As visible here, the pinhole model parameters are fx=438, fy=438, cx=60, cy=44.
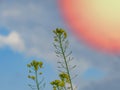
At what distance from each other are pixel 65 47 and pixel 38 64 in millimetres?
5134

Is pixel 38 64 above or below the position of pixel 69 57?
A: above

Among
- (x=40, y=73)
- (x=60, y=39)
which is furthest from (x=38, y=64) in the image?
(x=60, y=39)

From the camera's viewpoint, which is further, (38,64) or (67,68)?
(38,64)

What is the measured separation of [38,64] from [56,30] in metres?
4.76

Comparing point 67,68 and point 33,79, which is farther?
point 33,79

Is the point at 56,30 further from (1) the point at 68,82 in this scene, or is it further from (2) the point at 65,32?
(1) the point at 68,82

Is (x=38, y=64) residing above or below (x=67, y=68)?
above

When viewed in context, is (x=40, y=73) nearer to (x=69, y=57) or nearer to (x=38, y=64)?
(x=38, y=64)

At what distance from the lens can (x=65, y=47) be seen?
3706 centimetres

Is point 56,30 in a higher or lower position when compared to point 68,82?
higher

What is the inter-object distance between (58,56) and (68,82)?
2479 mm

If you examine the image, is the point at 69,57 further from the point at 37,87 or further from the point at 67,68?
the point at 37,87

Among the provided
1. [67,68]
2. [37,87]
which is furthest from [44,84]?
[67,68]

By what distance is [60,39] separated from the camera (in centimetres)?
3781
